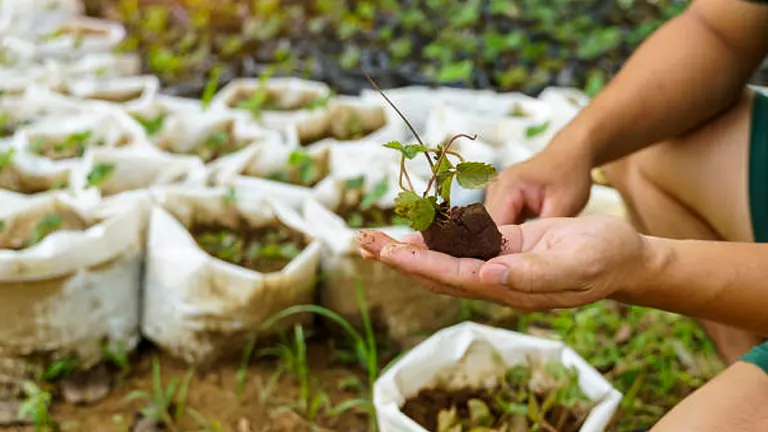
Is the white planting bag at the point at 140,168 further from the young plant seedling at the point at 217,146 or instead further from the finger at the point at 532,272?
the finger at the point at 532,272

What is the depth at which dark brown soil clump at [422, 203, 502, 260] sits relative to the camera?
4.30 ft

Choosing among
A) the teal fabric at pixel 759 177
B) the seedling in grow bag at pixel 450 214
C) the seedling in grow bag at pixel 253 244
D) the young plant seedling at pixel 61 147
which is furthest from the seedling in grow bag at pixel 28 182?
the teal fabric at pixel 759 177

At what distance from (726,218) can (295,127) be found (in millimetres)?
1430

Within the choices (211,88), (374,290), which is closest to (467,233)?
(374,290)

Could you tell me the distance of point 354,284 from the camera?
219cm

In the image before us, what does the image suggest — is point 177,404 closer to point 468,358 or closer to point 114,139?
point 468,358

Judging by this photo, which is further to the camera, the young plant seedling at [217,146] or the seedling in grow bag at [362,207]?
the young plant seedling at [217,146]

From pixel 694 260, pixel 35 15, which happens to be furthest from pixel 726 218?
pixel 35 15

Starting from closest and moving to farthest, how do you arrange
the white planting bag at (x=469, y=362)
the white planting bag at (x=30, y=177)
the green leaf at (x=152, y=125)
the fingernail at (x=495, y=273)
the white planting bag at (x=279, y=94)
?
the fingernail at (x=495, y=273) < the white planting bag at (x=469, y=362) < the white planting bag at (x=30, y=177) < the green leaf at (x=152, y=125) < the white planting bag at (x=279, y=94)

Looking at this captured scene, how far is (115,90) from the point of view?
3182mm

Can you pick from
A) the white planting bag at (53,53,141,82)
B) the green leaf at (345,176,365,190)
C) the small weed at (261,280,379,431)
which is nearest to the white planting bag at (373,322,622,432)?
the small weed at (261,280,379,431)

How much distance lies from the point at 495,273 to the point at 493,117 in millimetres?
1763

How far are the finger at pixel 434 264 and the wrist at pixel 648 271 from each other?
242mm

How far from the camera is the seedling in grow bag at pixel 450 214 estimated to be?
1.27 metres
